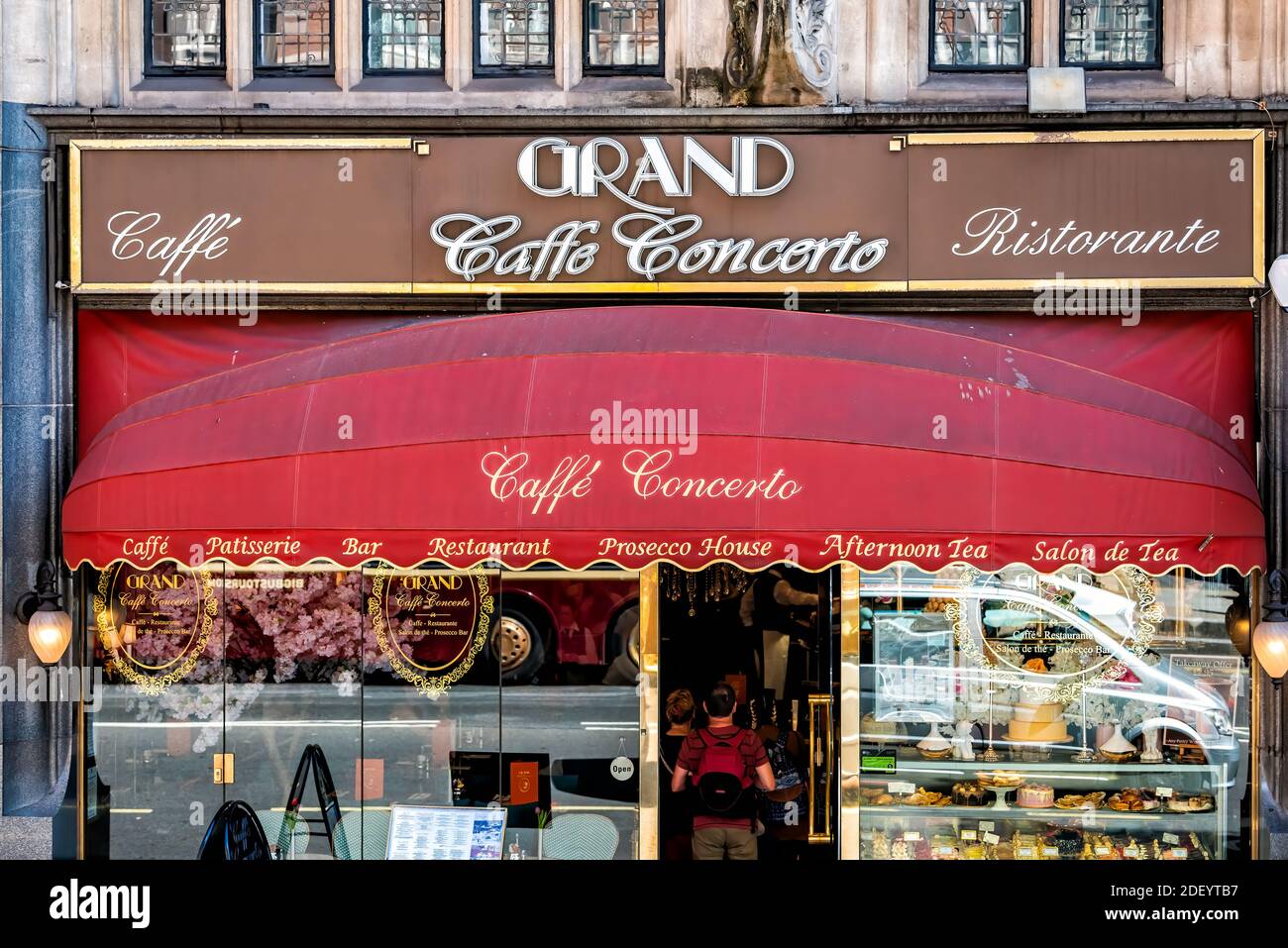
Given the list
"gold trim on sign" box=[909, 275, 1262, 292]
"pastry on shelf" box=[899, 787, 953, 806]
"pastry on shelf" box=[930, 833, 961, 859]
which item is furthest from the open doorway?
"gold trim on sign" box=[909, 275, 1262, 292]

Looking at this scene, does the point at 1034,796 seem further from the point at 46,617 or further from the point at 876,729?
the point at 46,617

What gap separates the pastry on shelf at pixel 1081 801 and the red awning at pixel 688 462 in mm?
2389

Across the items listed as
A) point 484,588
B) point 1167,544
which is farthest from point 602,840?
point 1167,544

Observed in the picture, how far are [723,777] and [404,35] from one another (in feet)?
21.4

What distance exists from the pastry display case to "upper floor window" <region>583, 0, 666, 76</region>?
4603 millimetres

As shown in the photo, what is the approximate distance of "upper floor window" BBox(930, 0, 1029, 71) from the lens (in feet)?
37.0

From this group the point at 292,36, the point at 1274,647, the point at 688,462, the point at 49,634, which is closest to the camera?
the point at 688,462

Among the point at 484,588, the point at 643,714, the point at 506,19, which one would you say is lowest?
the point at 643,714

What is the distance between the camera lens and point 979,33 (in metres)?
11.3

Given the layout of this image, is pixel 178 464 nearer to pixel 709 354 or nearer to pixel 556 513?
pixel 556 513

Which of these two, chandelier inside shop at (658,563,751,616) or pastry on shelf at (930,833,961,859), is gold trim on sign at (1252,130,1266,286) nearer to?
chandelier inside shop at (658,563,751,616)

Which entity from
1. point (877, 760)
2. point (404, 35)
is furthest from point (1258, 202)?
point (404, 35)

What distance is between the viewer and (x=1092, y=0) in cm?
1123

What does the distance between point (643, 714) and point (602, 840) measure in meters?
1.05
